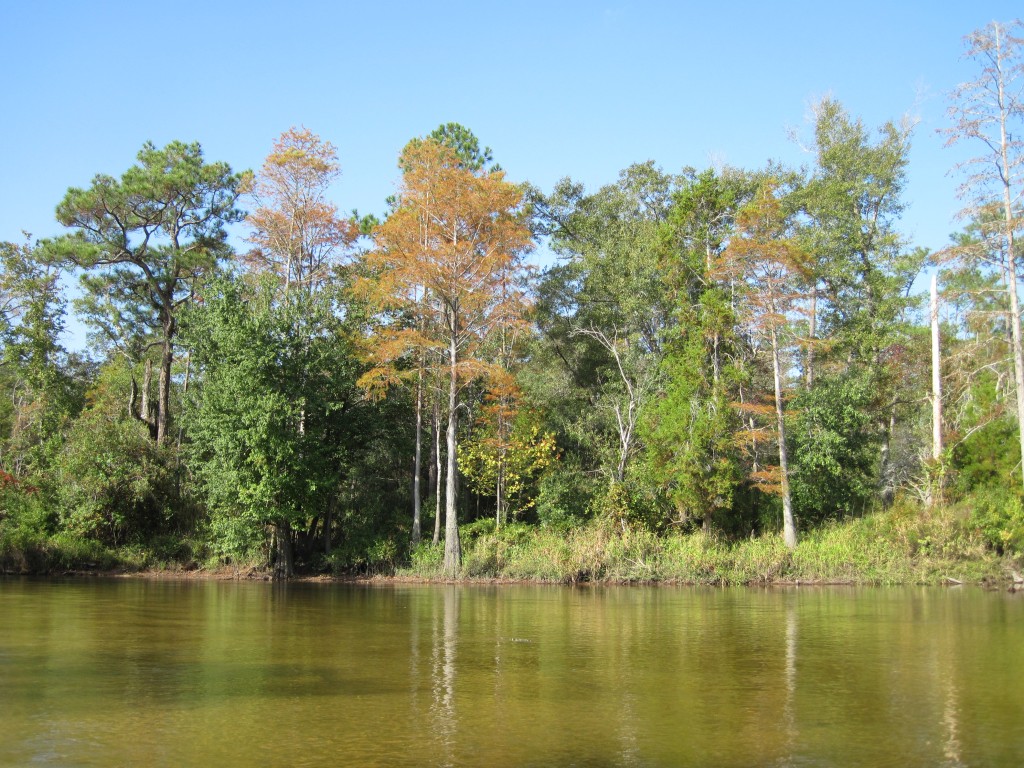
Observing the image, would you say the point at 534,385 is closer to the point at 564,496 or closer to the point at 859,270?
the point at 564,496

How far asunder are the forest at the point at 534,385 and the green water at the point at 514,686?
967 cm

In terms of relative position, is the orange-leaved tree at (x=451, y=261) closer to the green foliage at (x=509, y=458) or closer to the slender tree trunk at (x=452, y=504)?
the slender tree trunk at (x=452, y=504)

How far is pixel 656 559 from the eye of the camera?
92.6 feet

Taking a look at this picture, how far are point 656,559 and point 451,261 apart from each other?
491 inches

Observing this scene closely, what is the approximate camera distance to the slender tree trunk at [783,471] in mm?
29141

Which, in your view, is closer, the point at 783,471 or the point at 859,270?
the point at 783,471

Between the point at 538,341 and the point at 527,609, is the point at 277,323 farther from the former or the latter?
the point at 527,609

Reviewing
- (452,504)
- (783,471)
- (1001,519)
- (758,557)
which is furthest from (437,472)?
(1001,519)

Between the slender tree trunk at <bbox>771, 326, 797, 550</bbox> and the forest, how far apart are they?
22 centimetres

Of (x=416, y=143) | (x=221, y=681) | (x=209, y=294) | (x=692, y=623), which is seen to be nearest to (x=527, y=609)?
(x=692, y=623)

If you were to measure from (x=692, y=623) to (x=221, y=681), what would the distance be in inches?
369

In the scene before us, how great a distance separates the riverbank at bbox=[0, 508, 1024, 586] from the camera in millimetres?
26141

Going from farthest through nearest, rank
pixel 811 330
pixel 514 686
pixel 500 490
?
1. pixel 811 330
2. pixel 500 490
3. pixel 514 686

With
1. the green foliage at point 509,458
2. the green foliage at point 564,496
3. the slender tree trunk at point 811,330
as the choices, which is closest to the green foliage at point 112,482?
the green foliage at point 509,458
